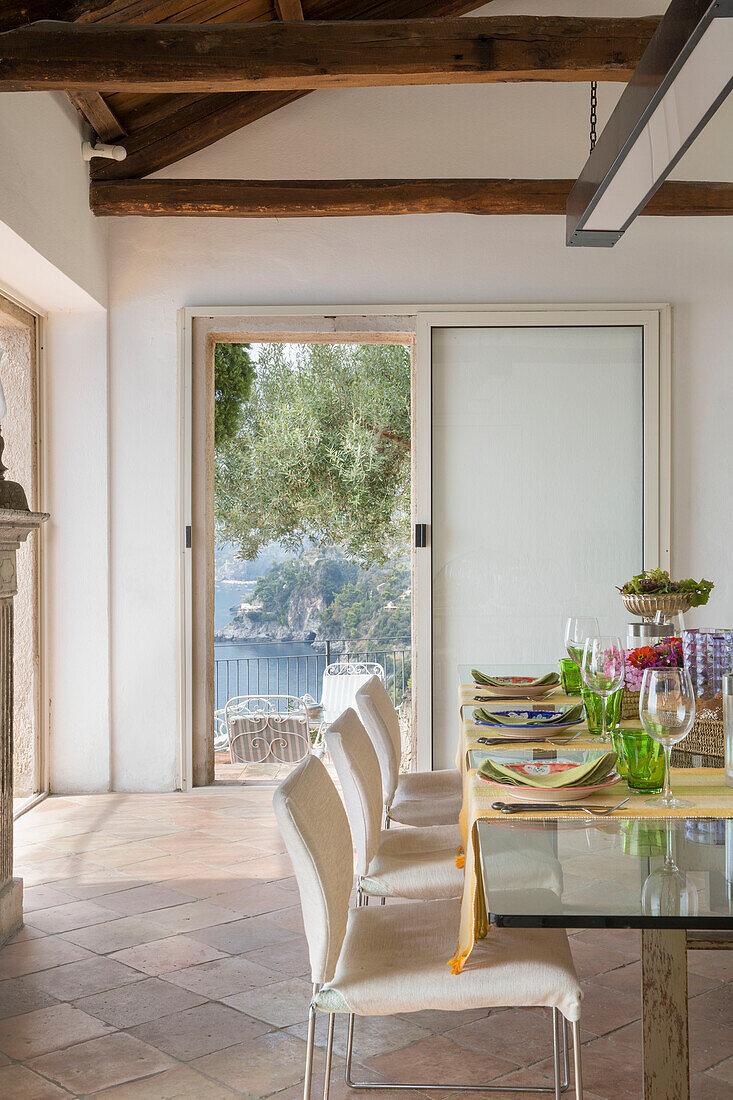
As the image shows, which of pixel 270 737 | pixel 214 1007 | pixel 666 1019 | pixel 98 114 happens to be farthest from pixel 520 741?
pixel 270 737

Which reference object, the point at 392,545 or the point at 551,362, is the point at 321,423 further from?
the point at 551,362

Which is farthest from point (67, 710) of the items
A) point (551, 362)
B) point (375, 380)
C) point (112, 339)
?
point (375, 380)

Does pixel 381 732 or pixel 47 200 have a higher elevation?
pixel 47 200

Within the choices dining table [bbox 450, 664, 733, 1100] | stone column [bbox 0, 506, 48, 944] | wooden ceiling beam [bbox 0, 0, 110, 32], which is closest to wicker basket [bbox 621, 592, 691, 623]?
dining table [bbox 450, 664, 733, 1100]

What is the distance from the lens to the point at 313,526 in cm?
898

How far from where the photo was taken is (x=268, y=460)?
8.84 meters

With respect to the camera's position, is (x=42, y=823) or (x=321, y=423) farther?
(x=321, y=423)

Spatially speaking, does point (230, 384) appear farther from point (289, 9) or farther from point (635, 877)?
point (635, 877)

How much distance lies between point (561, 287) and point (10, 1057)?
14.1 feet

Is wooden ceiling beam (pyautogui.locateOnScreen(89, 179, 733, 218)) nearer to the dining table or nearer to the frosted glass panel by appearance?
the frosted glass panel

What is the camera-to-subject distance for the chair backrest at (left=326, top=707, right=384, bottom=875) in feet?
7.63

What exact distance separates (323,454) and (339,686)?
2055 millimetres

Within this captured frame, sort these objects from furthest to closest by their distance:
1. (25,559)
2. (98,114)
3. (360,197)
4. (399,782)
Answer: (25,559) → (360,197) → (98,114) → (399,782)

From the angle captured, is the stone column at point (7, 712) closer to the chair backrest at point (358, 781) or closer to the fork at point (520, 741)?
the chair backrest at point (358, 781)
